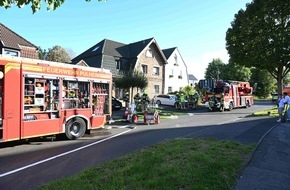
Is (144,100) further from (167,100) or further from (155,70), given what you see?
(155,70)

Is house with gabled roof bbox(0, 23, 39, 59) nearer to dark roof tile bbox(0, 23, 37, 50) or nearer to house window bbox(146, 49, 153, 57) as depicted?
dark roof tile bbox(0, 23, 37, 50)

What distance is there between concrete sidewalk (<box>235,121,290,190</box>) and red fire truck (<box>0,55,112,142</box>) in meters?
6.86

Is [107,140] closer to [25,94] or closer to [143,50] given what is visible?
[25,94]

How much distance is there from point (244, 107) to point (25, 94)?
28.1 m

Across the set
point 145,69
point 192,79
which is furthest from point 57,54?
point 192,79

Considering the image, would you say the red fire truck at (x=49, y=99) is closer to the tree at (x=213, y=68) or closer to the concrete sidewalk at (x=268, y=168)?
the concrete sidewalk at (x=268, y=168)

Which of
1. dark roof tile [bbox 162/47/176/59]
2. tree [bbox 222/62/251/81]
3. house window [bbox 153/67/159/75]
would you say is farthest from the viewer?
tree [bbox 222/62/251/81]

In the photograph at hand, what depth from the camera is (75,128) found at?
1207 cm

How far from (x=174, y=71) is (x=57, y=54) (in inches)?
1416

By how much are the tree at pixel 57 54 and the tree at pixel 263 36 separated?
49655 millimetres

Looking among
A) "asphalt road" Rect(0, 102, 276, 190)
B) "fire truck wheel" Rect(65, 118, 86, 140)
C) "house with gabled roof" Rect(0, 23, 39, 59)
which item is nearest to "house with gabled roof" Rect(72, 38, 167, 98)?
"house with gabled roof" Rect(0, 23, 39, 59)

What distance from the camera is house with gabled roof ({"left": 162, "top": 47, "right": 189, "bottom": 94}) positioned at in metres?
44.9

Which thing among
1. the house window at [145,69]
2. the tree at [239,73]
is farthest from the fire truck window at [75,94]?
the tree at [239,73]

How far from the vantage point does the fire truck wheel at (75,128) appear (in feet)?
38.2
